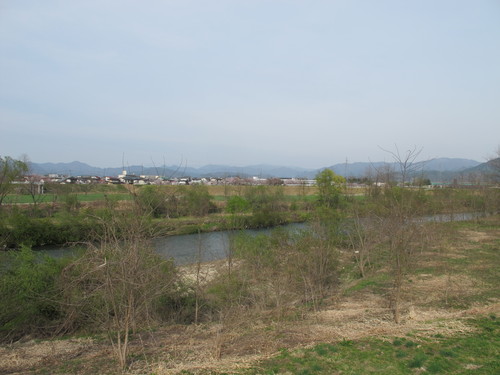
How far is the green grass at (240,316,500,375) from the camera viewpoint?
6.06 metres

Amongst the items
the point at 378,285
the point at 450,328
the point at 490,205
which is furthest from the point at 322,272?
the point at 490,205

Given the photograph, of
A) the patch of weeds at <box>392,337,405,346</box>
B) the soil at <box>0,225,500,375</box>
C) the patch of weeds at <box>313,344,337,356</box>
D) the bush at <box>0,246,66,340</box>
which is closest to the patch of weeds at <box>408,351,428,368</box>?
the patch of weeds at <box>392,337,405,346</box>

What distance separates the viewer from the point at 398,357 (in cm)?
656

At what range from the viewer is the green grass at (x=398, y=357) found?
19.9ft

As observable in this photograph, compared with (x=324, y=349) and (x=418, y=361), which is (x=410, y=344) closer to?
(x=418, y=361)

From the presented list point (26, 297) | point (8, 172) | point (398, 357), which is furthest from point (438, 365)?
point (8, 172)

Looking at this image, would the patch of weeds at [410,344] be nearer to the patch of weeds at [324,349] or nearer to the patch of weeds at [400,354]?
the patch of weeds at [400,354]

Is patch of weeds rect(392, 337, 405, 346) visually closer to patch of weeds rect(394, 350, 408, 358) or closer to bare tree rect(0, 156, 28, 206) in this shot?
patch of weeds rect(394, 350, 408, 358)

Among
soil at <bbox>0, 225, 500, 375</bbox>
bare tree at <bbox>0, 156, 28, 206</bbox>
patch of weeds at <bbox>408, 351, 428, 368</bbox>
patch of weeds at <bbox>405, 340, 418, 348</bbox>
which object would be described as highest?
bare tree at <bbox>0, 156, 28, 206</bbox>

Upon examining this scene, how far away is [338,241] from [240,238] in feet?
21.2

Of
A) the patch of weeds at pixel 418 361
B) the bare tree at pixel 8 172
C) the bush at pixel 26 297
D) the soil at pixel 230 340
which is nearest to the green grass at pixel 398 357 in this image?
the patch of weeds at pixel 418 361

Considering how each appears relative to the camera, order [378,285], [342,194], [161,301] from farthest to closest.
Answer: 1. [342,194]
2. [378,285]
3. [161,301]

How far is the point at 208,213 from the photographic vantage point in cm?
4359

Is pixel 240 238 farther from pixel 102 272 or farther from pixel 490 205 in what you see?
pixel 490 205
